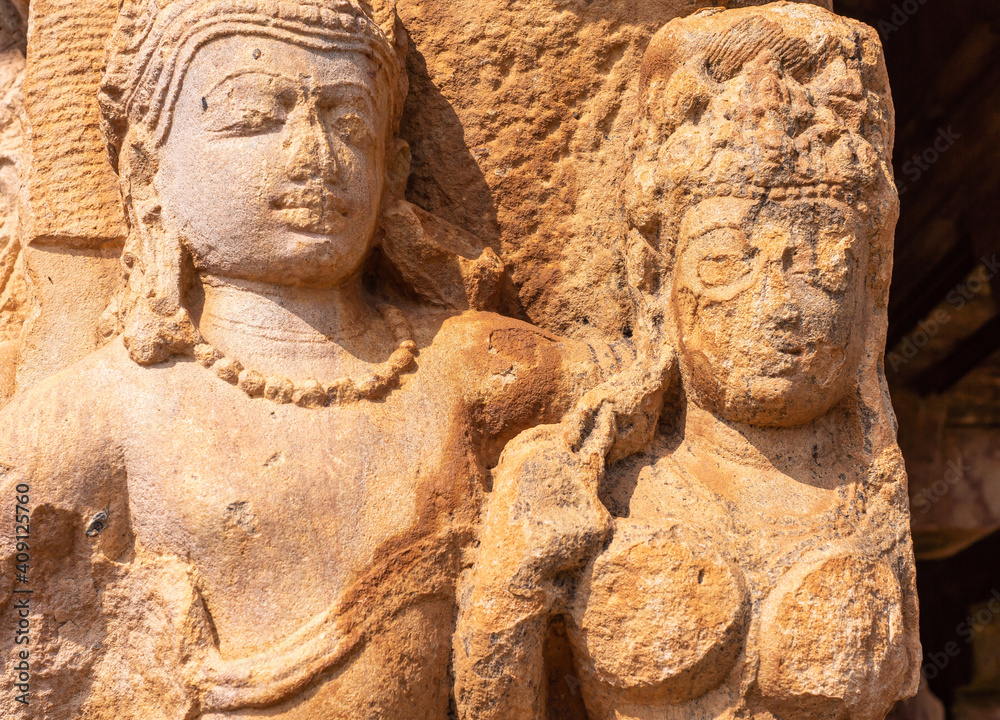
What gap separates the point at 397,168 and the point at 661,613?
1.29 meters

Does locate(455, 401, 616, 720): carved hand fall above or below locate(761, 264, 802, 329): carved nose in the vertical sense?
below

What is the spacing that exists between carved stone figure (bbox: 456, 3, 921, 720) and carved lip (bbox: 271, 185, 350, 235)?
25.6 inches

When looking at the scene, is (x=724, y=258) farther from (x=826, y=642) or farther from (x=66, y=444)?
(x=66, y=444)

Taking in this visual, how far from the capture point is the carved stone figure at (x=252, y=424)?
2068mm

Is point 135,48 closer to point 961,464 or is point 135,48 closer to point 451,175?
point 451,175

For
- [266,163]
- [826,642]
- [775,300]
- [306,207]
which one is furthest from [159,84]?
[826,642]

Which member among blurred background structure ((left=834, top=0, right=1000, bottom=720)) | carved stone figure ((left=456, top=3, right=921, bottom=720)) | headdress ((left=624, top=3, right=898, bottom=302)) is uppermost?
headdress ((left=624, top=3, right=898, bottom=302))

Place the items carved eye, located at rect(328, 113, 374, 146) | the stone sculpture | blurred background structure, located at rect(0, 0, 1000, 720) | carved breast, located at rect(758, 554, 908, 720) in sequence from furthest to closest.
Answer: blurred background structure, located at rect(0, 0, 1000, 720), the stone sculpture, carved eye, located at rect(328, 113, 374, 146), carved breast, located at rect(758, 554, 908, 720)

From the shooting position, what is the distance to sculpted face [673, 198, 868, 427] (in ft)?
6.90

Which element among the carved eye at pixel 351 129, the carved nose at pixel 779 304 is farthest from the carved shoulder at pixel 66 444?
the carved nose at pixel 779 304

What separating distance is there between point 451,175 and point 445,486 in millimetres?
955

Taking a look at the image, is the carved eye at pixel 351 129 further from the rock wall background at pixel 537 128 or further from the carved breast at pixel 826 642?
the carved breast at pixel 826 642

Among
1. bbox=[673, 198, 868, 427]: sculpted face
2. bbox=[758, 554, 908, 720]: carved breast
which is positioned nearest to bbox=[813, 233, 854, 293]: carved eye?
bbox=[673, 198, 868, 427]: sculpted face

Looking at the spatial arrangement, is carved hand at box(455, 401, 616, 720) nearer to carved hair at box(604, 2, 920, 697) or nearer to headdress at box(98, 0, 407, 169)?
carved hair at box(604, 2, 920, 697)
